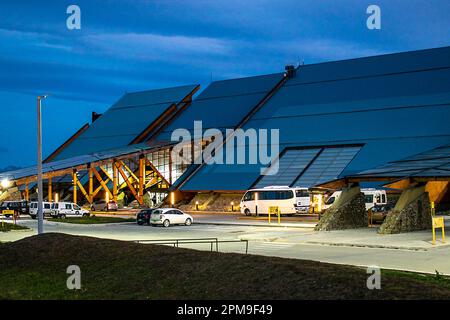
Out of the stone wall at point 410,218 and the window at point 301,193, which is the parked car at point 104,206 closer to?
the window at point 301,193

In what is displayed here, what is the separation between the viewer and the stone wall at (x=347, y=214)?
35812 mm

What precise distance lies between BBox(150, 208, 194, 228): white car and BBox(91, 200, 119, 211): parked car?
2393 centimetres

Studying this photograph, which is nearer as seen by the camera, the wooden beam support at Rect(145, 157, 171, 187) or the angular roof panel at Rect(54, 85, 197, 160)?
the wooden beam support at Rect(145, 157, 171, 187)

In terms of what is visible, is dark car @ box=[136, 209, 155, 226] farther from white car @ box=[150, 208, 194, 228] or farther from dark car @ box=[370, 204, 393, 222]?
dark car @ box=[370, 204, 393, 222]

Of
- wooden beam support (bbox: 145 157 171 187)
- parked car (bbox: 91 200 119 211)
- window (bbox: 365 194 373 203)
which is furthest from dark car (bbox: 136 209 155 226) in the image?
wooden beam support (bbox: 145 157 171 187)

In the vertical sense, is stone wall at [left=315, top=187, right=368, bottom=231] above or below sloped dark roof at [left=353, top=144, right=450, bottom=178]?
below

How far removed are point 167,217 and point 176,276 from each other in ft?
95.0

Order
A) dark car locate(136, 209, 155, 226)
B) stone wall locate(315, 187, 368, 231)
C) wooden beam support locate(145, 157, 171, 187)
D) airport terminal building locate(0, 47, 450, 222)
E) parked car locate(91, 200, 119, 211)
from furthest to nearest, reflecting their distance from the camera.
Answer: wooden beam support locate(145, 157, 171, 187)
parked car locate(91, 200, 119, 211)
airport terminal building locate(0, 47, 450, 222)
dark car locate(136, 209, 155, 226)
stone wall locate(315, 187, 368, 231)

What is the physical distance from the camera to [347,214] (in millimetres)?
36719

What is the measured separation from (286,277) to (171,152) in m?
62.0

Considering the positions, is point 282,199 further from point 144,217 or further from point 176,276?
point 176,276

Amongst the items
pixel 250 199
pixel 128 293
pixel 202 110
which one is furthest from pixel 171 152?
pixel 128 293

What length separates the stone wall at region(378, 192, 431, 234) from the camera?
3200 centimetres

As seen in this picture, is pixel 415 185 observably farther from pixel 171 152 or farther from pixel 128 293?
pixel 171 152
